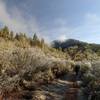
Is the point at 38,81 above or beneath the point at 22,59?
beneath

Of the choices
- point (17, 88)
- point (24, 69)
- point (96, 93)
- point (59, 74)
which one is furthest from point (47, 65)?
point (96, 93)

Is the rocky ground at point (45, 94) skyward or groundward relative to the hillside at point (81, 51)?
groundward

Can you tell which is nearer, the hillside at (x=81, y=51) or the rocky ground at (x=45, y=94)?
the rocky ground at (x=45, y=94)

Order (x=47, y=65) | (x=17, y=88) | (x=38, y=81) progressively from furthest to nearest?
(x=47, y=65) < (x=38, y=81) < (x=17, y=88)

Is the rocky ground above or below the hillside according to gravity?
below

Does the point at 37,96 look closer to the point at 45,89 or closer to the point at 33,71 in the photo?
the point at 45,89

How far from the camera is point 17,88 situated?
504 inches

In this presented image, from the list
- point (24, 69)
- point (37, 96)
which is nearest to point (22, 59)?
point (24, 69)

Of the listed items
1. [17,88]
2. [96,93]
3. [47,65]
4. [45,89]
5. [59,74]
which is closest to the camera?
[96,93]

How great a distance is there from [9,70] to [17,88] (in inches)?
49.7

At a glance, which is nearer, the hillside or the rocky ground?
the rocky ground

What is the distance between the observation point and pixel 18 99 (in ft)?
36.0

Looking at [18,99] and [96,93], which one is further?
[96,93]

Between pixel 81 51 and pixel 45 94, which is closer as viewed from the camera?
pixel 45 94
